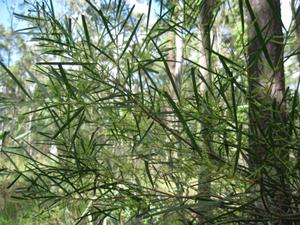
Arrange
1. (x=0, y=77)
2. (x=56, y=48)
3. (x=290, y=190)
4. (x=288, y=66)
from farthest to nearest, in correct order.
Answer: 1. (x=0, y=77)
2. (x=288, y=66)
3. (x=56, y=48)
4. (x=290, y=190)

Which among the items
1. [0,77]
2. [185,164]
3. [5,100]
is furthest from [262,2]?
[0,77]

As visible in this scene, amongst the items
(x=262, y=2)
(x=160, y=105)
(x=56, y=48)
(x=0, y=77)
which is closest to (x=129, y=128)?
(x=160, y=105)

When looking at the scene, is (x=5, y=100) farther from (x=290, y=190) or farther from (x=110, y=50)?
(x=290, y=190)

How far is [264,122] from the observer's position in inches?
19.8

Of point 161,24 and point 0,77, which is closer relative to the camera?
point 161,24

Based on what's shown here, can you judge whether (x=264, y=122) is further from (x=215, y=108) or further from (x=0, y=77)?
(x=0, y=77)

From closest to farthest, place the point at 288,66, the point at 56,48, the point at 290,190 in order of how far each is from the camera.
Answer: the point at 290,190
the point at 56,48
the point at 288,66

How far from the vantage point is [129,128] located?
0.60 meters

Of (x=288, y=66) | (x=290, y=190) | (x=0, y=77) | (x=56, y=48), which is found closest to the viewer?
(x=290, y=190)

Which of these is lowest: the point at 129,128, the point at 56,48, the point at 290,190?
the point at 290,190

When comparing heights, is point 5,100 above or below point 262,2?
below

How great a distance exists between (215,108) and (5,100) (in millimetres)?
306

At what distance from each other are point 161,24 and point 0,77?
1.57 feet

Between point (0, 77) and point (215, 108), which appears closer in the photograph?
point (215, 108)
